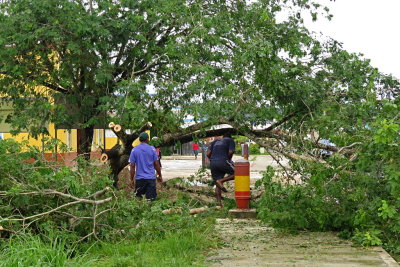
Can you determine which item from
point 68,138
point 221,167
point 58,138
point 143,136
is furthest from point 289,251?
point 68,138

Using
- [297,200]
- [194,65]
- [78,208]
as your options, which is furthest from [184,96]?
[78,208]

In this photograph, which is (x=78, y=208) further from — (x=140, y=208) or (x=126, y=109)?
(x=126, y=109)

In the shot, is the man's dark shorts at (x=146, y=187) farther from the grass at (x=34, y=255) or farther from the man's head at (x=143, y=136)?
the grass at (x=34, y=255)

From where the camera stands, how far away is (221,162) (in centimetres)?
1315

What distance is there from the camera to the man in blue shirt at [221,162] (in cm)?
1315

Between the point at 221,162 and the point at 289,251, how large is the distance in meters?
5.36

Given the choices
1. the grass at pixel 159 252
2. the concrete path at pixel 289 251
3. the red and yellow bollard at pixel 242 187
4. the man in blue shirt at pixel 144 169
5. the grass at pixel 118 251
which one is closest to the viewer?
the grass at pixel 118 251

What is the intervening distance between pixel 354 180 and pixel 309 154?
8.48ft

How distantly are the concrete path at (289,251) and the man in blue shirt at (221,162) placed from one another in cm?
339

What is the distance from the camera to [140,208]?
908 cm

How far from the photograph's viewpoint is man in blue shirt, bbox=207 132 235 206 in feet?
43.1

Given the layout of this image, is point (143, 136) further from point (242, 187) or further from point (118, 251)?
point (118, 251)

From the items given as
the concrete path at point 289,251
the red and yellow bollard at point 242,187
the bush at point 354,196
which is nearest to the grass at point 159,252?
the concrete path at point 289,251

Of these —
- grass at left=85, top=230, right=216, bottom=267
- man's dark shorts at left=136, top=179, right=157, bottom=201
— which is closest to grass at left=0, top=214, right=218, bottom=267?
grass at left=85, top=230, right=216, bottom=267
